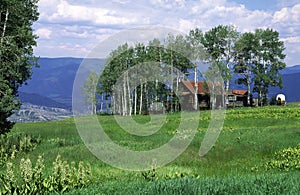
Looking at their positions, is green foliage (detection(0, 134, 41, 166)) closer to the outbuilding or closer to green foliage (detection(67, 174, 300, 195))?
green foliage (detection(67, 174, 300, 195))

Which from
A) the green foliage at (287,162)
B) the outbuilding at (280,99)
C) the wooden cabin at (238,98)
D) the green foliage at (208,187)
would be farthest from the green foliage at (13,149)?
the wooden cabin at (238,98)

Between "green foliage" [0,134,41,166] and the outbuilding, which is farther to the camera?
the outbuilding

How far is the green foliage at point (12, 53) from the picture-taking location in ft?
70.2

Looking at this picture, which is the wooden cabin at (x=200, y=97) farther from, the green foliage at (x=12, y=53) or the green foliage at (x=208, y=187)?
the green foliage at (x=208, y=187)

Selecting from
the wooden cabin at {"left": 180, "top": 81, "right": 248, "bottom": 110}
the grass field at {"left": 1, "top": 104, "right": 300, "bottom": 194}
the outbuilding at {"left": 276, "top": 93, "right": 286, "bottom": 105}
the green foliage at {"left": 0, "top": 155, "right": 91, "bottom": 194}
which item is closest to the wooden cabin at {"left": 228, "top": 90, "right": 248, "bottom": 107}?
the wooden cabin at {"left": 180, "top": 81, "right": 248, "bottom": 110}

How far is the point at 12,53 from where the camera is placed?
2231cm

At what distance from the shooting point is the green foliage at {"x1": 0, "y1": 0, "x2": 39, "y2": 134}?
2141 centimetres

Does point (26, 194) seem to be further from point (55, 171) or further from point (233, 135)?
point (233, 135)

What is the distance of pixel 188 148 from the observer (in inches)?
880

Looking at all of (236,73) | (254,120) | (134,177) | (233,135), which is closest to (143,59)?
(236,73)

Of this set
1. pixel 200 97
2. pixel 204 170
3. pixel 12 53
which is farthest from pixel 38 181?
pixel 200 97

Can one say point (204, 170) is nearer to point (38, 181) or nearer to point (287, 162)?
point (287, 162)

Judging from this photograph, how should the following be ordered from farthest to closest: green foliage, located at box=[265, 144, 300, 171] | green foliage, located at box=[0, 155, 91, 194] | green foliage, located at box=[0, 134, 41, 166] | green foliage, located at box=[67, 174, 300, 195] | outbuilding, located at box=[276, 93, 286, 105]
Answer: outbuilding, located at box=[276, 93, 286, 105] < green foliage, located at box=[0, 134, 41, 166] < green foliage, located at box=[265, 144, 300, 171] < green foliage, located at box=[0, 155, 91, 194] < green foliage, located at box=[67, 174, 300, 195]

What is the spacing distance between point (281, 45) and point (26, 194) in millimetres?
82622
